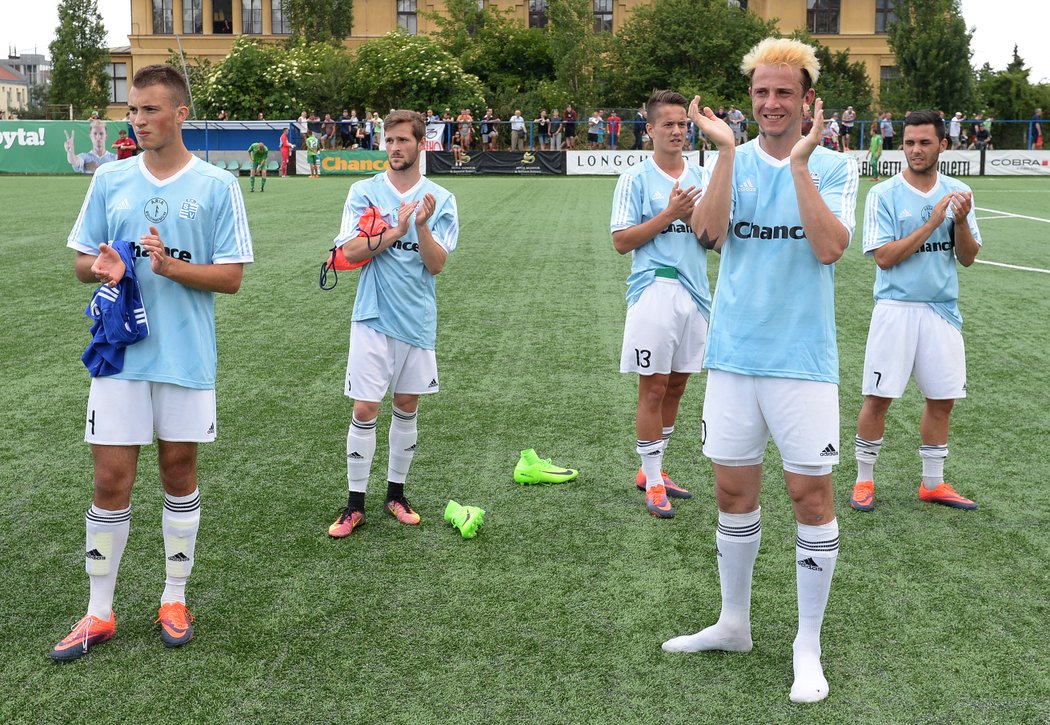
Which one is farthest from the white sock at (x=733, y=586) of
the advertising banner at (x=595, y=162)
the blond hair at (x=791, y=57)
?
the advertising banner at (x=595, y=162)

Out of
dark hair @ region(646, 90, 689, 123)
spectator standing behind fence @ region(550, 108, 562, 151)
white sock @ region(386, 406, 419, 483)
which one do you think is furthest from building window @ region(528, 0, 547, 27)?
white sock @ region(386, 406, 419, 483)

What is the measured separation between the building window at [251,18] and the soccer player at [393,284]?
6158 centimetres

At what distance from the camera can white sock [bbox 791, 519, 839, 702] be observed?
3.86 meters

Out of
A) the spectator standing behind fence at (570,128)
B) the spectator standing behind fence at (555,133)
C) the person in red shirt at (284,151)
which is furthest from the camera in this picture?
the spectator standing behind fence at (570,128)

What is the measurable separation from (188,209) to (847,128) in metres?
40.5

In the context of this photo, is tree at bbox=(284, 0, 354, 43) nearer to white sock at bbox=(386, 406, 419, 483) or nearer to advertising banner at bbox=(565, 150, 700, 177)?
advertising banner at bbox=(565, 150, 700, 177)

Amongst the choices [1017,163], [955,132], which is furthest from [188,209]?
[1017,163]

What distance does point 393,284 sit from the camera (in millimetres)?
5434

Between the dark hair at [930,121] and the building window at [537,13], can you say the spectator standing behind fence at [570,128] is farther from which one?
the dark hair at [930,121]

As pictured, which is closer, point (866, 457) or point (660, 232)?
point (660, 232)

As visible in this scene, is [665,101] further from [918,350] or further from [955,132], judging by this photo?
[955,132]

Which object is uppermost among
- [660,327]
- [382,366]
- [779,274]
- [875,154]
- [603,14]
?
[603,14]

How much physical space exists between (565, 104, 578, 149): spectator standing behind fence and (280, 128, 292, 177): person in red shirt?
10.8 metres

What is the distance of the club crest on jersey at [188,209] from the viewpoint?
13.5 feet
